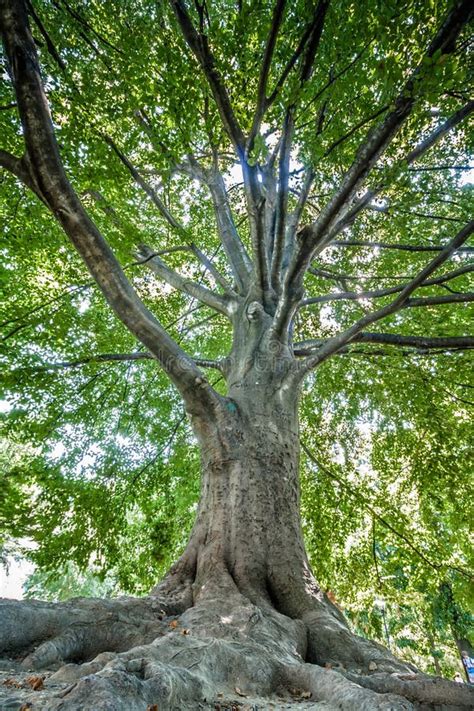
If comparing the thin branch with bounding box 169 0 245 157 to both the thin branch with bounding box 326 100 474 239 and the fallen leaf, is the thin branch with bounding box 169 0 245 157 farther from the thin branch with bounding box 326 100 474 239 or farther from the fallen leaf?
the fallen leaf

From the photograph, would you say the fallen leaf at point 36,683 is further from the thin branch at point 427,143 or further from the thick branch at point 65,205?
the thin branch at point 427,143

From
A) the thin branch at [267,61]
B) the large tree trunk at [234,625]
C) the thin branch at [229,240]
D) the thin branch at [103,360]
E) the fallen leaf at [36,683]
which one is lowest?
the fallen leaf at [36,683]

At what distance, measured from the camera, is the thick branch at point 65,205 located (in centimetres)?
236

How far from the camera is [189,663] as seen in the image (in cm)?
146

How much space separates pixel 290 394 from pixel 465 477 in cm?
329

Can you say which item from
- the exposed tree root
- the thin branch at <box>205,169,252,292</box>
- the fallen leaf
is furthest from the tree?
the thin branch at <box>205,169,252,292</box>

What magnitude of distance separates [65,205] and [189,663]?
2.75 metres

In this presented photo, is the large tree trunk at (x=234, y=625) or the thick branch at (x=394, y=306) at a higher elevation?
the thick branch at (x=394, y=306)

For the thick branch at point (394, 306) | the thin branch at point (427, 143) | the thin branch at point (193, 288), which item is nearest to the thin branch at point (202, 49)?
the thin branch at point (427, 143)

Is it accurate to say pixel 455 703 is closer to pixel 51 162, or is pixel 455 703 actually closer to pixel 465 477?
pixel 51 162

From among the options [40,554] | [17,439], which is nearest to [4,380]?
[17,439]

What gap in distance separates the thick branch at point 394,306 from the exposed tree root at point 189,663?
2372mm

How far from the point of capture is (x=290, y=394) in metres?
3.90

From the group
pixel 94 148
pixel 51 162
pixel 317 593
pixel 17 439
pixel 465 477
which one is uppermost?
pixel 94 148
